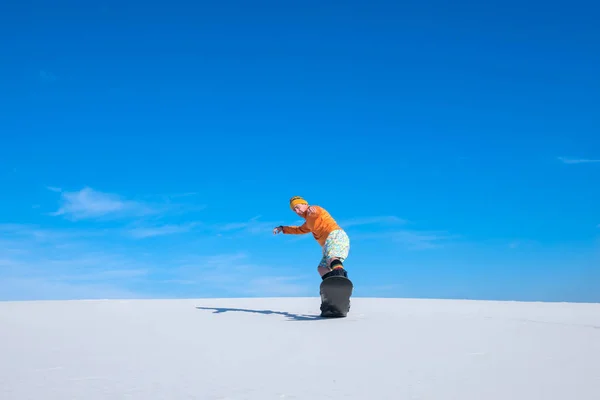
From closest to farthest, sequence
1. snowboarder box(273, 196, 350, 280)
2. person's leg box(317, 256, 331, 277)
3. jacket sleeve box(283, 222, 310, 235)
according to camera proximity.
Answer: snowboarder box(273, 196, 350, 280)
person's leg box(317, 256, 331, 277)
jacket sleeve box(283, 222, 310, 235)

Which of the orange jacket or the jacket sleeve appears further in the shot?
the jacket sleeve

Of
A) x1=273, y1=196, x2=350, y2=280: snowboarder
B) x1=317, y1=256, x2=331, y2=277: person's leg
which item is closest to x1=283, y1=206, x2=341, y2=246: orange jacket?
x1=273, y1=196, x2=350, y2=280: snowboarder

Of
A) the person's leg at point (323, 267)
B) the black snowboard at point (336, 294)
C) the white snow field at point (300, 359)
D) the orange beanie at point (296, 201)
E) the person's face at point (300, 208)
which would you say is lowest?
the white snow field at point (300, 359)

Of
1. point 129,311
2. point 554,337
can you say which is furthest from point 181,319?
point 554,337

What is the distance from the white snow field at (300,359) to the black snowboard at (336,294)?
0.31 meters

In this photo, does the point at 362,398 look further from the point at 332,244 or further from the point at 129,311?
the point at 129,311

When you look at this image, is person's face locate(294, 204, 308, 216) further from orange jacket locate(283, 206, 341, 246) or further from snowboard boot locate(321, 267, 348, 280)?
snowboard boot locate(321, 267, 348, 280)

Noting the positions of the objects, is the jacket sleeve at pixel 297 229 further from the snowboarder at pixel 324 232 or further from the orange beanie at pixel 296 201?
the orange beanie at pixel 296 201

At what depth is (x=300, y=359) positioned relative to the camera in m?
3.63

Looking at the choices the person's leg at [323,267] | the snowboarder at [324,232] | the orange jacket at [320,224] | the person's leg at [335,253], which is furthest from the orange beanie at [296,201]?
the person's leg at [323,267]

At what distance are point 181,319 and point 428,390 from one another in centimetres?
458

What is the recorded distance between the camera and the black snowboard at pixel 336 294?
6.61m

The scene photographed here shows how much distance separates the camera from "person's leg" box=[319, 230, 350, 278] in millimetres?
6953

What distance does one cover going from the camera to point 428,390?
8.78ft
